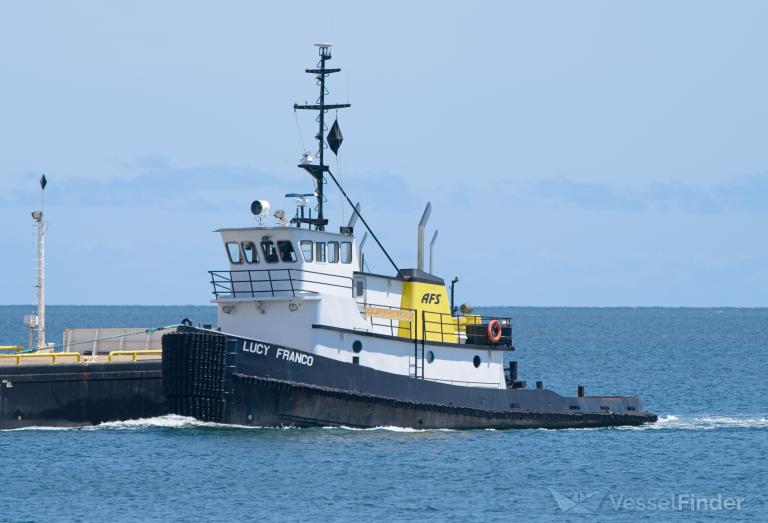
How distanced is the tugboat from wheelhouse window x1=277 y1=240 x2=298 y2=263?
25 mm

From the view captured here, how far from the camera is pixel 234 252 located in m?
34.3

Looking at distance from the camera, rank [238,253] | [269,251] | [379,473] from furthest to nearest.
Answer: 1. [238,253]
2. [269,251]
3. [379,473]

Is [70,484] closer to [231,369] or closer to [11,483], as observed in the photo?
[11,483]

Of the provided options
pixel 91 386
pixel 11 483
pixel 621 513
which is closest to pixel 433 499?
pixel 621 513

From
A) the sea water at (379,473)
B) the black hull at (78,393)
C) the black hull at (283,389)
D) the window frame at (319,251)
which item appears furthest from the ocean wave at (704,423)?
the black hull at (78,393)

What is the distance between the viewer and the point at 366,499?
27.4 meters

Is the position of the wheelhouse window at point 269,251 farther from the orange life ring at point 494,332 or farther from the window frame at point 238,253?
the orange life ring at point 494,332

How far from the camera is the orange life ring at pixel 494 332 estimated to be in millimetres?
36562

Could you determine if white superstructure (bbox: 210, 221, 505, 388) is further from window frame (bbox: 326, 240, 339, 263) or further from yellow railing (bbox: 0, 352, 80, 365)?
yellow railing (bbox: 0, 352, 80, 365)

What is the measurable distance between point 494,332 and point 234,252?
744cm

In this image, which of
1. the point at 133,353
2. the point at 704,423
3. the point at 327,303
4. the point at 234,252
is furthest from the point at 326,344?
the point at 704,423

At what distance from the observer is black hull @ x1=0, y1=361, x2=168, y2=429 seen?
3428 centimetres

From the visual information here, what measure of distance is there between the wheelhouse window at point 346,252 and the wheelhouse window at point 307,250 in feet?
3.28

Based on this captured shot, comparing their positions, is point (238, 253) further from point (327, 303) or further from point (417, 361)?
point (417, 361)
